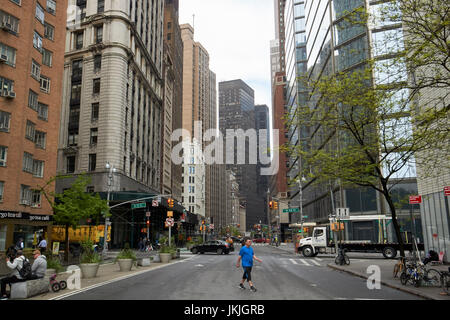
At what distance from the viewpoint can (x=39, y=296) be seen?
42.7ft

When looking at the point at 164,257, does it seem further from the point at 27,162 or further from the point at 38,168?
the point at 38,168

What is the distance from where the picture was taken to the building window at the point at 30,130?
3625 centimetres

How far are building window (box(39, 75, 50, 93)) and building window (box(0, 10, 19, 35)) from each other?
245 inches

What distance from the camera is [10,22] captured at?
114 ft

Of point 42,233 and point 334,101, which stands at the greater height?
point 334,101

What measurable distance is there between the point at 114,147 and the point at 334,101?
40.2 m

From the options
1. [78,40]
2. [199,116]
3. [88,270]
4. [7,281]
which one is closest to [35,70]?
[78,40]

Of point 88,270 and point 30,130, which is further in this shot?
point 30,130

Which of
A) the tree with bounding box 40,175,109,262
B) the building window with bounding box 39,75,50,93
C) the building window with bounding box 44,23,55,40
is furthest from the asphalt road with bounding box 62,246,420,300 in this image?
the building window with bounding box 44,23,55,40

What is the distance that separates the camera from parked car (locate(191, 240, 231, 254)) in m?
42.1

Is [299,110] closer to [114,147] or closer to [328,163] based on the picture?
[328,163]

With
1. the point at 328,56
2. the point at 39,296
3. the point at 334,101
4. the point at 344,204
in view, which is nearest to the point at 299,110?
the point at 334,101

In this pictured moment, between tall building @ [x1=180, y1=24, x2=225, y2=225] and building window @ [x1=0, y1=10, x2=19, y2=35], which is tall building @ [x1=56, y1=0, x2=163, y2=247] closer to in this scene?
building window @ [x1=0, y1=10, x2=19, y2=35]

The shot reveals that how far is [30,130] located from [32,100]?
3.11 metres
